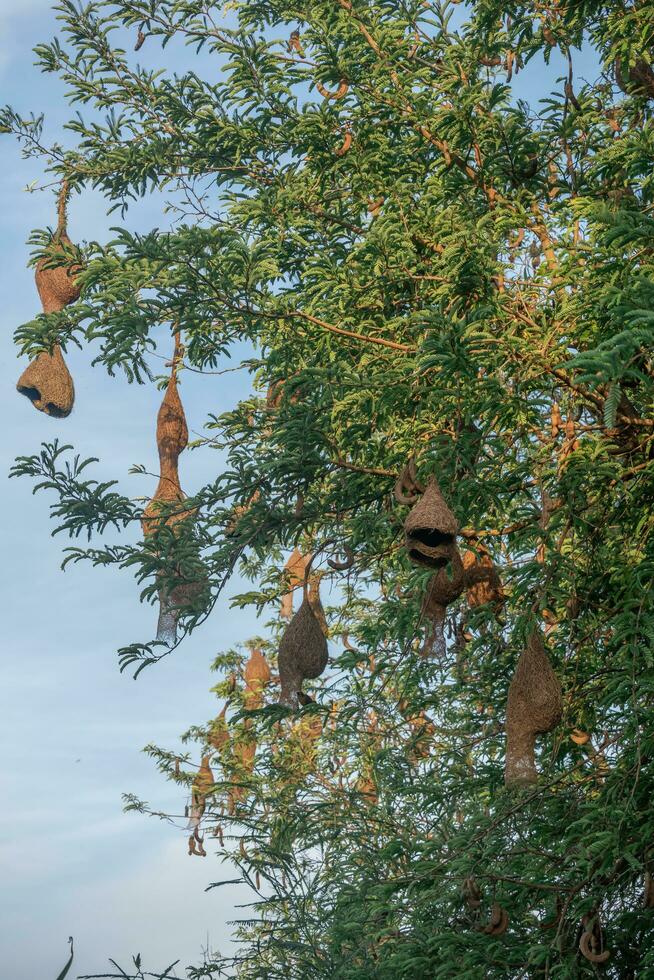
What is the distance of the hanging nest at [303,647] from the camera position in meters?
6.45

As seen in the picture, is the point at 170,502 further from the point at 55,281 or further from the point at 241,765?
the point at 241,765

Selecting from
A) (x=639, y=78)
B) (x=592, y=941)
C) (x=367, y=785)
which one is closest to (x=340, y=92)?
(x=639, y=78)

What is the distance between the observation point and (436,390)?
6.44m

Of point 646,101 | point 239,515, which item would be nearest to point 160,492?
point 239,515

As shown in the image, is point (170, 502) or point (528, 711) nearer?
point (528, 711)

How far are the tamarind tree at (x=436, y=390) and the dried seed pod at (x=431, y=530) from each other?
30 mm

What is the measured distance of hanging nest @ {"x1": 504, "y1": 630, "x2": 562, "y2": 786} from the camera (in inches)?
217

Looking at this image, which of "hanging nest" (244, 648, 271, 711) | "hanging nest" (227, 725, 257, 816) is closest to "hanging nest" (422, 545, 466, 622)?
"hanging nest" (227, 725, 257, 816)

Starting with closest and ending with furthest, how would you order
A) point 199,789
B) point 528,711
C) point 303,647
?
1. point 528,711
2. point 303,647
3. point 199,789

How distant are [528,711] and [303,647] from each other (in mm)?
1432

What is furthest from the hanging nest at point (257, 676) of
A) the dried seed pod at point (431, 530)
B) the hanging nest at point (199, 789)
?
the dried seed pod at point (431, 530)

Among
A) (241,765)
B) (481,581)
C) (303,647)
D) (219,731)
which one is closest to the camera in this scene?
(303,647)

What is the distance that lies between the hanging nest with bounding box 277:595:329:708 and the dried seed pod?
35.6 inches

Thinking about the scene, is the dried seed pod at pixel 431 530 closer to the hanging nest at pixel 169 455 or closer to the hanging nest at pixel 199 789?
the hanging nest at pixel 169 455
